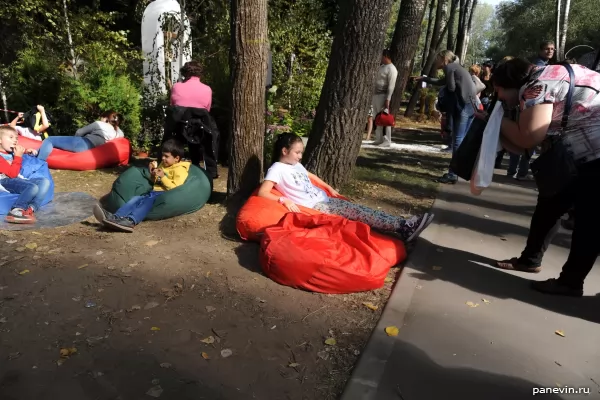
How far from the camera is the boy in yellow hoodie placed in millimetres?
4676

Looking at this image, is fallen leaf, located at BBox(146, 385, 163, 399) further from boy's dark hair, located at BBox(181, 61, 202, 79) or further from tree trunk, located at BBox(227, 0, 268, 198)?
boy's dark hair, located at BBox(181, 61, 202, 79)

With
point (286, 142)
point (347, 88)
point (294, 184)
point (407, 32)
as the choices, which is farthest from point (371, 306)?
point (407, 32)

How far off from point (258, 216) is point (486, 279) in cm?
209

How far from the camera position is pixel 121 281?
3771 millimetres

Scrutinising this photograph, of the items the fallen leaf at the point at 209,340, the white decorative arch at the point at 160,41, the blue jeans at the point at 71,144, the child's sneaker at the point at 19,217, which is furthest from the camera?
the white decorative arch at the point at 160,41

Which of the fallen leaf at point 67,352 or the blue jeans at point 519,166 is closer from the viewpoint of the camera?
the fallen leaf at point 67,352

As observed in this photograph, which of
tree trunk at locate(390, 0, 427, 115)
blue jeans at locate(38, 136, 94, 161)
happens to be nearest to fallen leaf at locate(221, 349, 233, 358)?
blue jeans at locate(38, 136, 94, 161)

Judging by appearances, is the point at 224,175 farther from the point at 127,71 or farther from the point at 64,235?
the point at 127,71

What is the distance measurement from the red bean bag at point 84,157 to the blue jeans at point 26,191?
1741 millimetres

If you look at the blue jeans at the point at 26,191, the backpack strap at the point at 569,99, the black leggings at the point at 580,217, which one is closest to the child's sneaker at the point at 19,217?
the blue jeans at the point at 26,191

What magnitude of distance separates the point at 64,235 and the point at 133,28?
14.5m

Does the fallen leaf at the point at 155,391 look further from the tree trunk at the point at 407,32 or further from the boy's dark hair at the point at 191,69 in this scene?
the tree trunk at the point at 407,32

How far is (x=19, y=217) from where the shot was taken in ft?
16.0

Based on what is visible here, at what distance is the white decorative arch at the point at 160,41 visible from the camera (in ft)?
28.7
